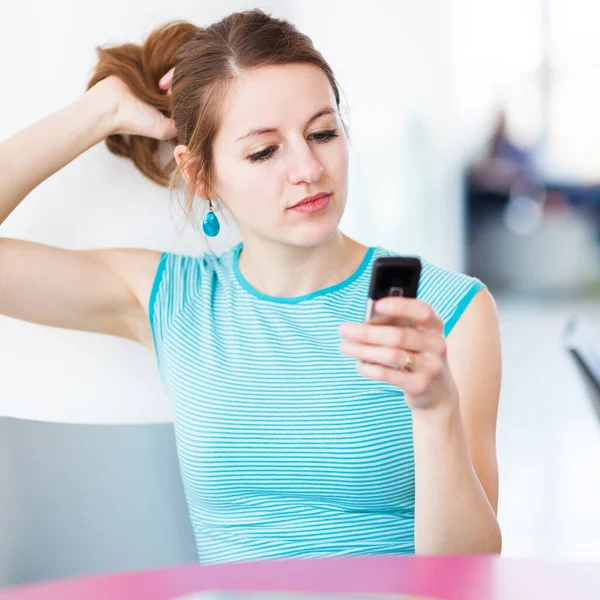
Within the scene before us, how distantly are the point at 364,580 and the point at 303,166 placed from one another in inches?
25.8

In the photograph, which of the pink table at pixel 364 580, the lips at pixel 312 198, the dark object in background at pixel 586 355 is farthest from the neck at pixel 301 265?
the pink table at pixel 364 580

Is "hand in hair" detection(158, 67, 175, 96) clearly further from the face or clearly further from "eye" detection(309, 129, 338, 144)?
"eye" detection(309, 129, 338, 144)

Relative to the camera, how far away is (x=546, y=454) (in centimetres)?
346

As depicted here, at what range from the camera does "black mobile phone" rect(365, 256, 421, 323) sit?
2.71 ft

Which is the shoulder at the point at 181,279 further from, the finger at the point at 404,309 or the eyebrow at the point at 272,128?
the finger at the point at 404,309

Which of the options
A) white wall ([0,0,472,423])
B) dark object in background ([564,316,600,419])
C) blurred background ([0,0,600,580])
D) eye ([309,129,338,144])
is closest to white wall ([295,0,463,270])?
blurred background ([0,0,600,580])

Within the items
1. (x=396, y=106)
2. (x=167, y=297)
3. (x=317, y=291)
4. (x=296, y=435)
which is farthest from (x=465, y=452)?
(x=396, y=106)

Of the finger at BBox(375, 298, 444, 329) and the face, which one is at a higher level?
the face

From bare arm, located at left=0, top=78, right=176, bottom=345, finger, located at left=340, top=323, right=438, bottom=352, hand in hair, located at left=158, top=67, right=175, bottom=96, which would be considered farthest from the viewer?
hand in hair, located at left=158, top=67, right=175, bottom=96

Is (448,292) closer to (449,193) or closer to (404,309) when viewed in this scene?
(404,309)

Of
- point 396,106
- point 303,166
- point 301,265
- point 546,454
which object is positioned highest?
point 396,106

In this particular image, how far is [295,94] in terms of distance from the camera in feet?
4.20

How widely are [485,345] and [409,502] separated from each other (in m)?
0.26

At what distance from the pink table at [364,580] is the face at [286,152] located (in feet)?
1.91
